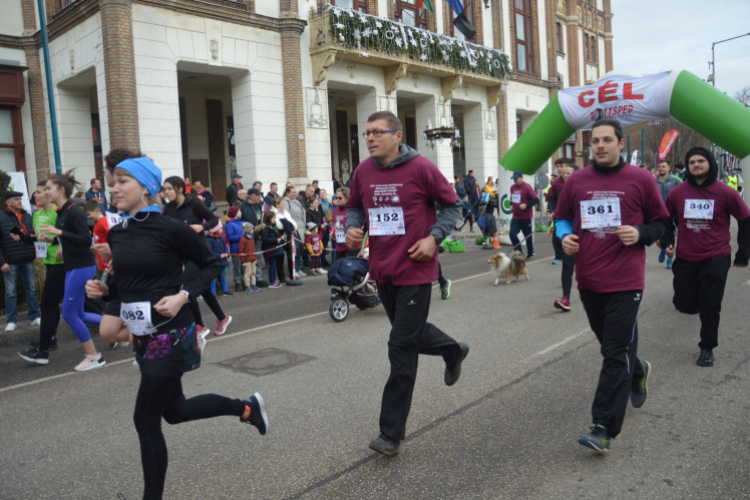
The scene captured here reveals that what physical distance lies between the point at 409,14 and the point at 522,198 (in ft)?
48.2

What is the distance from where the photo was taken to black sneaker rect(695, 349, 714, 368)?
228 inches

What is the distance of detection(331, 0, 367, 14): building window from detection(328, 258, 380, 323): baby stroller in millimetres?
15945

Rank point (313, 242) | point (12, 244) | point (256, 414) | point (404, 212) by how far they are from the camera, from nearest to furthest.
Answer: point (256, 414) → point (404, 212) → point (12, 244) → point (313, 242)

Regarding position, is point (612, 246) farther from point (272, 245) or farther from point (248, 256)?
point (272, 245)

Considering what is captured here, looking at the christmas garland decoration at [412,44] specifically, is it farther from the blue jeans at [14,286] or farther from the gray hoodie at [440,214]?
the gray hoodie at [440,214]

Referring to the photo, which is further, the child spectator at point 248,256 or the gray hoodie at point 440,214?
the child spectator at point 248,256

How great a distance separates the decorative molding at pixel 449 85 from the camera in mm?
26403

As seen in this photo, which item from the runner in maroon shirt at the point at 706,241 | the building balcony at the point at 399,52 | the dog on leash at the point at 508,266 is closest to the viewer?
the runner in maroon shirt at the point at 706,241

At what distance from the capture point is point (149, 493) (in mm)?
3193

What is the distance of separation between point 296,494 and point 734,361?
15.0 feet

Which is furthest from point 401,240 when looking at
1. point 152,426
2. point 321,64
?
point 321,64

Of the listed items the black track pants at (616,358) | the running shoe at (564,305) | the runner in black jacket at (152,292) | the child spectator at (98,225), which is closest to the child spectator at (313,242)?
the child spectator at (98,225)

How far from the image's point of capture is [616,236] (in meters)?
4.17

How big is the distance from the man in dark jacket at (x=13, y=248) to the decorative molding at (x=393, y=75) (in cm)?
1698
